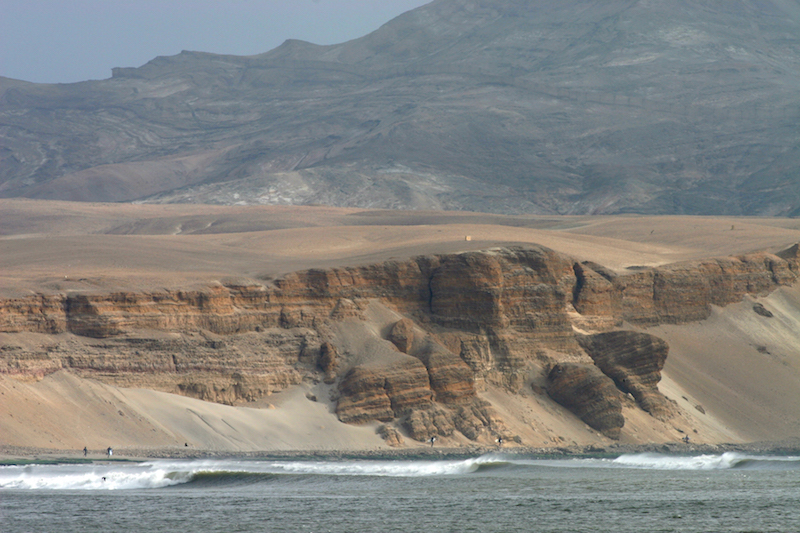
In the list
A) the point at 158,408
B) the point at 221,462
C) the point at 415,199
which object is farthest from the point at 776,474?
the point at 415,199

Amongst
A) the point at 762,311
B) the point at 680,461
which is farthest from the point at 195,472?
the point at 762,311

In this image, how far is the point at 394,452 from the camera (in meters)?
49.4

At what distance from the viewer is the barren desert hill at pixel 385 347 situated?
1882 inches

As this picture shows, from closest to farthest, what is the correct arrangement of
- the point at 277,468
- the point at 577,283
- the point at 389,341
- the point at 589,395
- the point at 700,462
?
the point at 277,468
the point at 700,462
the point at 389,341
the point at 589,395
the point at 577,283

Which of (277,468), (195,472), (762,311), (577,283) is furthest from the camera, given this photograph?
(762,311)

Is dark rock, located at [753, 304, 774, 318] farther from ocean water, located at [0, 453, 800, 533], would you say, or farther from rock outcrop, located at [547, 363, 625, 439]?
ocean water, located at [0, 453, 800, 533]

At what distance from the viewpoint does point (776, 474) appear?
47625 mm

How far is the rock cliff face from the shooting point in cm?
4919

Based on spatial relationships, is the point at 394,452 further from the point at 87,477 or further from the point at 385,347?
the point at 87,477

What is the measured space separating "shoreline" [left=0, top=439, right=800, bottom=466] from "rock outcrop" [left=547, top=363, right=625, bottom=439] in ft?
4.84

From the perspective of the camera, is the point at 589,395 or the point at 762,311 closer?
the point at 589,395

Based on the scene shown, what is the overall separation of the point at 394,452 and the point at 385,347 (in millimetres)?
6786

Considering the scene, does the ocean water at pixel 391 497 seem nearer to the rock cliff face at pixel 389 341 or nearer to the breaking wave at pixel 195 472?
the breaking wave at pixel 195 472

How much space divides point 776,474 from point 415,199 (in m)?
147
